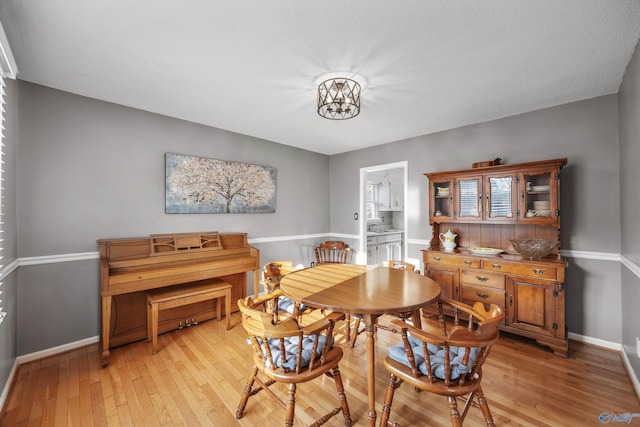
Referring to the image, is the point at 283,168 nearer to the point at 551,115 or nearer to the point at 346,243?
the point at 346,243

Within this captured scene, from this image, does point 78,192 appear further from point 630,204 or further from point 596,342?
point 596,342

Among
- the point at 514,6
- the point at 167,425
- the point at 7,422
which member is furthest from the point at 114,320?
the point at 514,6

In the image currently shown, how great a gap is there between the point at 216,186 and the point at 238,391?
7.95 ft

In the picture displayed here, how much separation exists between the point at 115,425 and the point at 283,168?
348 cm

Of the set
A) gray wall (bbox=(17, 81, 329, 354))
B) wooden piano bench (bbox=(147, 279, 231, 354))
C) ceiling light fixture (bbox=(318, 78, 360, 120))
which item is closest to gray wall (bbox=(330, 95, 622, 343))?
ceiling light fixture (bbox=(318, 78, 360, 120))

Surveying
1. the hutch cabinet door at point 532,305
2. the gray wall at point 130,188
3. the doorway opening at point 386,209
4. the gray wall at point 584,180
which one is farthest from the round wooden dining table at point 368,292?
the doorway opening at point 386,209

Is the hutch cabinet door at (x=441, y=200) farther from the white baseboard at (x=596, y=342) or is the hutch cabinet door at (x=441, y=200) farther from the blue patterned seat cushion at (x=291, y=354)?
the blue patterned seat cushion at (x=291, y=354)

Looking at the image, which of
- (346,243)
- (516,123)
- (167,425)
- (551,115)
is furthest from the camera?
(346,243)

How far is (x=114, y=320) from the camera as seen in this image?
2727mm

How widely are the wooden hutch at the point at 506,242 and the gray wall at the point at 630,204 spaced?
423mm

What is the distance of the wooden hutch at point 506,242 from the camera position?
2.60 meters

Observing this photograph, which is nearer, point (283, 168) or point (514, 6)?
point (514, 6)

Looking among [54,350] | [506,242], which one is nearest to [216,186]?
[54,350]

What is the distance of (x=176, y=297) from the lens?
2725mm
